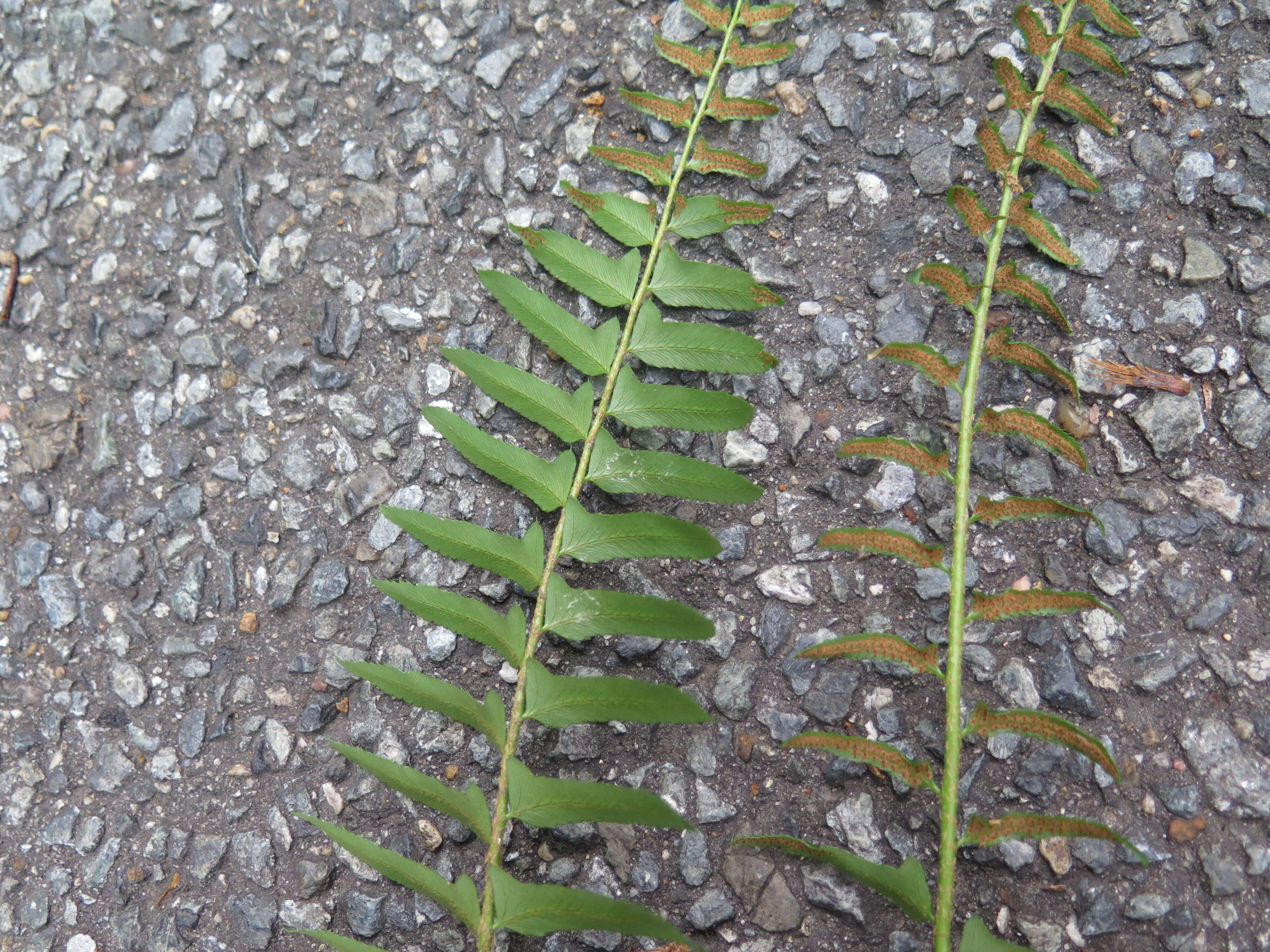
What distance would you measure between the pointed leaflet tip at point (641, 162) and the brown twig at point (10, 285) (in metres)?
1.83

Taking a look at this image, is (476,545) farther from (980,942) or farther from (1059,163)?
(1059,163)

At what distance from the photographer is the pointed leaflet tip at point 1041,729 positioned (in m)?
1.69

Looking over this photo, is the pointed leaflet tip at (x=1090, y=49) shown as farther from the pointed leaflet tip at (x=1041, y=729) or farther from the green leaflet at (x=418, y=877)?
the green leaflet at (x=418, y=877)

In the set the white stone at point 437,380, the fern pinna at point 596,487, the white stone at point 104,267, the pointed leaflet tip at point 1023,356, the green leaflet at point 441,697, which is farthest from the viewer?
the white stone at point 104,267

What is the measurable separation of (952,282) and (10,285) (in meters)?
2.75

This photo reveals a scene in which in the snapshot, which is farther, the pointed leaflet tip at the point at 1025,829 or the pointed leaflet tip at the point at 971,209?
the pointed leaflet tip at the point at 971,209

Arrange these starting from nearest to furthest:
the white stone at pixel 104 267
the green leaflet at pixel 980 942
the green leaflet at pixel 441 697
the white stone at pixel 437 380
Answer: the green leaflet at pixel 980 942, the green leaflet at pixel 441 697, the white stone at pixel 437 380, the white stone at pixel 104 267

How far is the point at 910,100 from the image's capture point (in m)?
2.40

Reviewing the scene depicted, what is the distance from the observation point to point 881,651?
1.85 metres

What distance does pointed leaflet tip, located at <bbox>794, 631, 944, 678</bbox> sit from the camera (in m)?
1.85

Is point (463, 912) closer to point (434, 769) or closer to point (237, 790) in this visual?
point (434, 769)

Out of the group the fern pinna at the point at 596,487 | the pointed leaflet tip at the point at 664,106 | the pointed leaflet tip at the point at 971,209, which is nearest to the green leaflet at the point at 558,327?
the fern pinna at the point at 596,487

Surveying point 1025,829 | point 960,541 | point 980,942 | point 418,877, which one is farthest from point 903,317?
point 418,877

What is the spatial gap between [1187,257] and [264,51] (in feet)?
9.05
